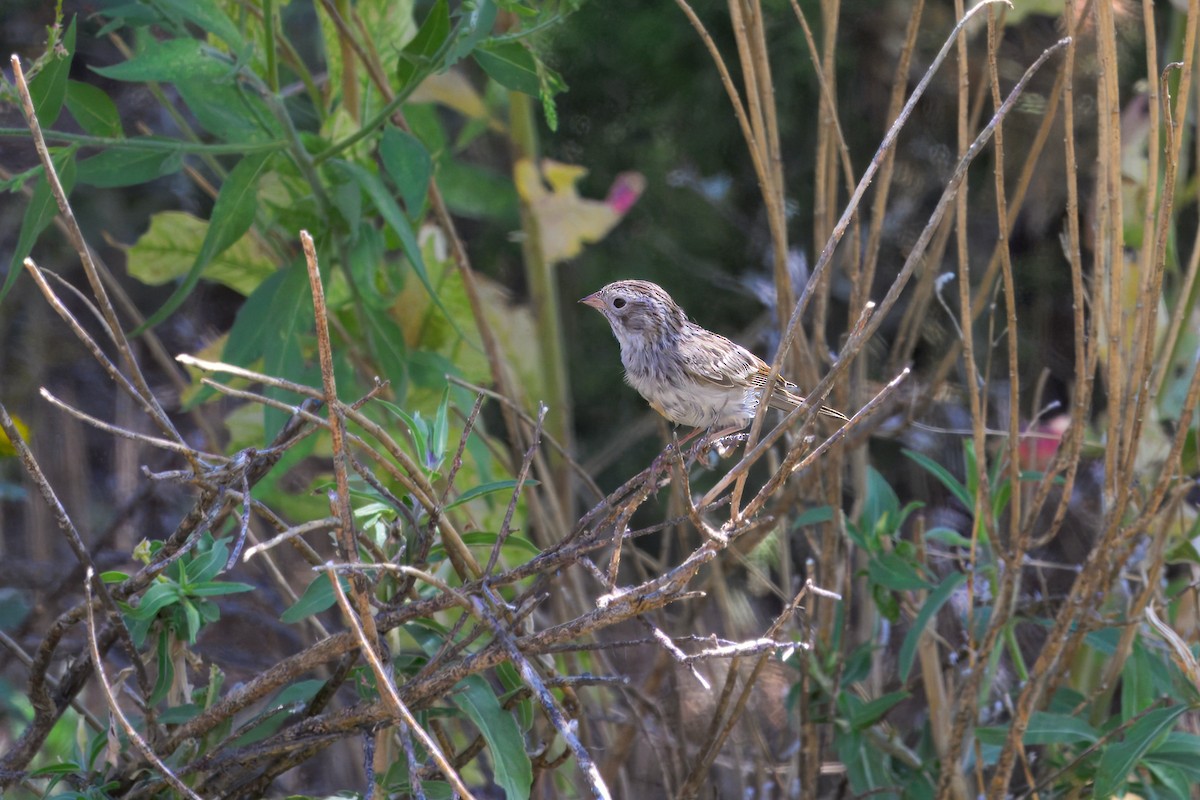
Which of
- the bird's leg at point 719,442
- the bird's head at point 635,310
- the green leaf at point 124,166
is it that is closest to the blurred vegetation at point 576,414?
the green leaf at point 124,166

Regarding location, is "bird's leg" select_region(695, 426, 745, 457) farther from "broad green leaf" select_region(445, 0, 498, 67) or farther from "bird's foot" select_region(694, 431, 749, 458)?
"broad green leaf" select_region(445, 0, 498, 67)

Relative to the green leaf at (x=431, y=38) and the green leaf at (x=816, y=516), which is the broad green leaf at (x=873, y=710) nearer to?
the green leaf at (x=816, y=516)

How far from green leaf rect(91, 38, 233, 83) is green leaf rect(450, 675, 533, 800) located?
4.17ft

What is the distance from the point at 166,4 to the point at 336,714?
1.39 m

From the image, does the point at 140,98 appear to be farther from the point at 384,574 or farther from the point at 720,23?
the point at 384,574

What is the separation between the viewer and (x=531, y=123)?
377cm

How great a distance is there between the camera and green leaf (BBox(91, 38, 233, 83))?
2322mm

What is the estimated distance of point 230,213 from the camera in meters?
2.48

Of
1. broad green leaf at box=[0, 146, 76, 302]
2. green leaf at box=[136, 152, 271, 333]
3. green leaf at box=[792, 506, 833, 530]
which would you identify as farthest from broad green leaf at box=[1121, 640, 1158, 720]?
broad green leaf at box=[0, 146, 76, 302]

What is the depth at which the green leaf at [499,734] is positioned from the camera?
1833 millimetres

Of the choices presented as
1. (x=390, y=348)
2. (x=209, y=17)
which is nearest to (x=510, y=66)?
(x=209, y=17)

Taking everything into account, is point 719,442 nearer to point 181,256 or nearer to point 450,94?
point 181,256

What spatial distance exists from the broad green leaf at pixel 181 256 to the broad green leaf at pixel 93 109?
1.71 feet

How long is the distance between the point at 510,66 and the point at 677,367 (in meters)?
0.76
